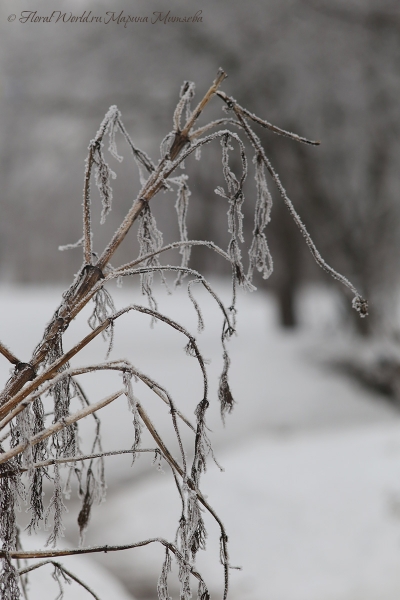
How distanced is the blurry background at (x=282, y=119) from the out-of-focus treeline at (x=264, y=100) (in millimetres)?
17

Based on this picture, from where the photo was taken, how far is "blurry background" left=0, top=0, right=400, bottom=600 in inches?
284

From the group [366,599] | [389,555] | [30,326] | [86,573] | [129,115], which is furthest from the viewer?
[30,326]

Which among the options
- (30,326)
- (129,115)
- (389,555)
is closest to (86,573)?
(389,555)

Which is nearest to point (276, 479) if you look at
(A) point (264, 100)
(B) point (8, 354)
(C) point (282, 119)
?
(B) point (8, 354)

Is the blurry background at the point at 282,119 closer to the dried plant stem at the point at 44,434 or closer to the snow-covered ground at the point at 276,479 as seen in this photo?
the snow-covered ground at the point at 276,479

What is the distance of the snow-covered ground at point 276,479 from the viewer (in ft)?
11.3

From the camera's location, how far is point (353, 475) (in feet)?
15.5

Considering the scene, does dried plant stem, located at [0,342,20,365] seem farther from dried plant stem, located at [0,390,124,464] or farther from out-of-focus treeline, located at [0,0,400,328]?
out-of-focus treeline, located at [0,0,400,328]

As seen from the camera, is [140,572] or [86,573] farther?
[140,572]

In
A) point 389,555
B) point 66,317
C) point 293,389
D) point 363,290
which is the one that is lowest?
point 66,317

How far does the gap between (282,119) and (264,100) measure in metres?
0.38

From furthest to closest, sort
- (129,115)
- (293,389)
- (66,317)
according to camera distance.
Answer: (129,115) → (293,389) → (66,317)

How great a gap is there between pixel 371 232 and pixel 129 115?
3659 mm

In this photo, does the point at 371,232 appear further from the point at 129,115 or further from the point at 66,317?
the point at 66,317
